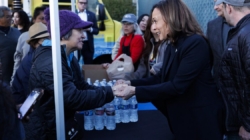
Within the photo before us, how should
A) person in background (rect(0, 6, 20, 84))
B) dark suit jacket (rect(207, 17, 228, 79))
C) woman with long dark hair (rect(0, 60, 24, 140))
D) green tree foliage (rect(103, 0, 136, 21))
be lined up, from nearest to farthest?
woman with long dark hair (rect(0, 60, 24, 140)) → dark suit jacket (rect(207, 17, 228, 79)) → person in background (rect(0, 6, 20, 84)) → green tree foliage (rect(103, 0, 136, 21))

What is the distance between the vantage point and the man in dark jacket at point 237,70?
1.92m

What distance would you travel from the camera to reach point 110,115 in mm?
3535

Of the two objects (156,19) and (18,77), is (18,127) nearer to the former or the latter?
(156,19)

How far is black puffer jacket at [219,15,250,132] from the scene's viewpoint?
191 centimetres

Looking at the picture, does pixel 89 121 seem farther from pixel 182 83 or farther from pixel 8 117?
pixel 8 117

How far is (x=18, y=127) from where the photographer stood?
61.5 inches

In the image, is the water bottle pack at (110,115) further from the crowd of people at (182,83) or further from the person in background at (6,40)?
the person in background at (6,40)

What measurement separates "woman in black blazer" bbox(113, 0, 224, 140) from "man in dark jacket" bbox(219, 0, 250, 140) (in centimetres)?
23

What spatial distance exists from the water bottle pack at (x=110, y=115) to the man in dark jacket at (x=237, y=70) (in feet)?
5.24

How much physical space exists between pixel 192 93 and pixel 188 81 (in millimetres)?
100

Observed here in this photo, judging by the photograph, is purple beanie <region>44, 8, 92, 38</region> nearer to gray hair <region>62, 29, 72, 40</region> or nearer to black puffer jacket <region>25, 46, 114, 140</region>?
gray hair <region>62, 29, 72, 40</region>

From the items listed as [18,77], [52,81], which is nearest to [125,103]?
[18,77]

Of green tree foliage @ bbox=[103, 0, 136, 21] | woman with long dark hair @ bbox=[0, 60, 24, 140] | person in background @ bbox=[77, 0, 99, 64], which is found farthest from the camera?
green tree foliage @ bbox=[103, 0, 136, 21]

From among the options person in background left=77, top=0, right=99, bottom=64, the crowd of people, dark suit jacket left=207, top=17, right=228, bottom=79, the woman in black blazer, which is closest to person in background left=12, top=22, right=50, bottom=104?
the crowd of people
